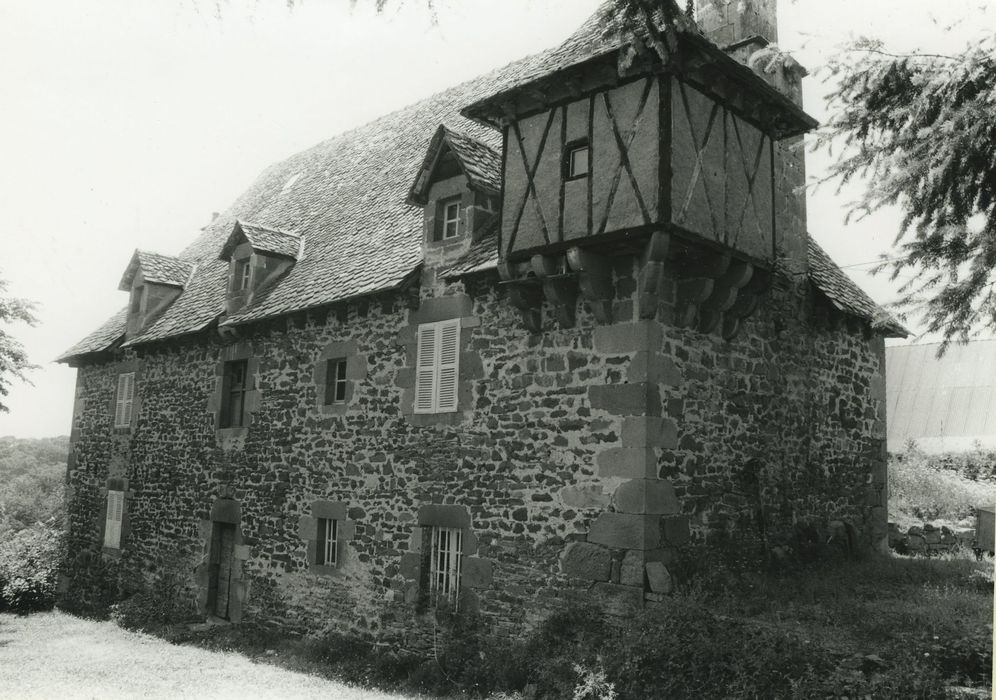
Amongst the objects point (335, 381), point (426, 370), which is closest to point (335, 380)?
point (335, 381)

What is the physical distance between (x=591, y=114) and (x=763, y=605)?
560cm

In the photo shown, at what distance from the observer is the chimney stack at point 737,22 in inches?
441

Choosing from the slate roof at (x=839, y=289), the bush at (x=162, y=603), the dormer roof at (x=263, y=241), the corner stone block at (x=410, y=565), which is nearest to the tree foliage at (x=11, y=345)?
the dormer roof at (x=263, y=241)

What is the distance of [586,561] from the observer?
8.72m

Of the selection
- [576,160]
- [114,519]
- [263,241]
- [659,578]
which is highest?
[263,241]

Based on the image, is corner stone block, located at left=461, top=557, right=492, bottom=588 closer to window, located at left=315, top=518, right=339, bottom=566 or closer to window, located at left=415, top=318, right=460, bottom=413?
window, located at left=415, top=318, right=460, bottom=413

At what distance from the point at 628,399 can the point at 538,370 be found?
4.24ft

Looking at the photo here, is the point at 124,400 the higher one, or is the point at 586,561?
the point at 124,400

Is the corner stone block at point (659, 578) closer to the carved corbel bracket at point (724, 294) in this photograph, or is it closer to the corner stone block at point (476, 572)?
the corner stone block at point (476, 572)

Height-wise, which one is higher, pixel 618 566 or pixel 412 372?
pixel 412 372

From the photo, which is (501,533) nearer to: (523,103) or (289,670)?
(289,670)

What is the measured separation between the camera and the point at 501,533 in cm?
961

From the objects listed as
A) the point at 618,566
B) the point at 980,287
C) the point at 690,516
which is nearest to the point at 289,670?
the point at 618,566

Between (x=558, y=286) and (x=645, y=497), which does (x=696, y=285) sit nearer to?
(x=558, y=286)
